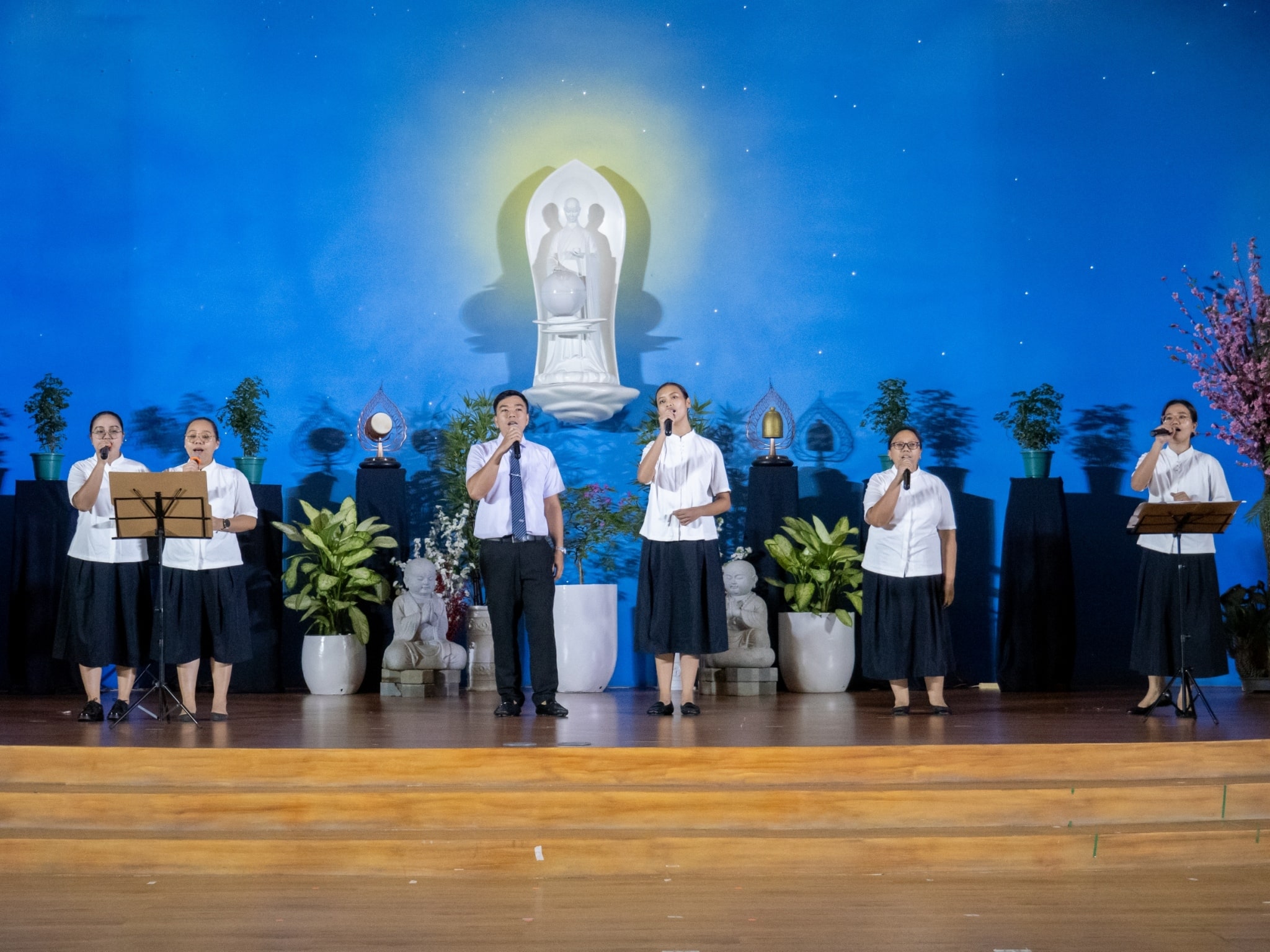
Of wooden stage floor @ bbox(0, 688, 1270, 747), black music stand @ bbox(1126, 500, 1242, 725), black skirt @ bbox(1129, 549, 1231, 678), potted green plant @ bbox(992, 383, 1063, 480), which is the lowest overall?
wooden stage floor @ bbox(0, 688, 1270, 747)

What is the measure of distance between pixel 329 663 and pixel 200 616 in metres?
1.45

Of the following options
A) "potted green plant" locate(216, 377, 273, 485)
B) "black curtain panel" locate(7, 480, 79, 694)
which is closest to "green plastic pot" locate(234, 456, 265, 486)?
"potted green plant" locate(216, 377, 273, 485)

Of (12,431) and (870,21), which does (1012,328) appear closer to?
(870,21)

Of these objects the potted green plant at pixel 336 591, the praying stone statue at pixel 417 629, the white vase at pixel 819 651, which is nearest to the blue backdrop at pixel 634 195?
the potted green plant at pixel 336 591

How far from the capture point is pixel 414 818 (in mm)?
4012

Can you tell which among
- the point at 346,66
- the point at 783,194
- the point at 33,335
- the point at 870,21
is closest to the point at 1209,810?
the point at 783,194

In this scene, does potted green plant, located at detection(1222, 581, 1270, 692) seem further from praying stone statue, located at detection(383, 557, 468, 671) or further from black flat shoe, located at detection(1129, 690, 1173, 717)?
praying stone statue, located at detection(383, 557, 468, 671)

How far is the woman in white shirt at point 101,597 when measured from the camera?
547 centimetres

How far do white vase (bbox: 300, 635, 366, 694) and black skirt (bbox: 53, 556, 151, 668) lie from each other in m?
1.28

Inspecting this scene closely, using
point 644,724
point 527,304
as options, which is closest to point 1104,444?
point 527,304

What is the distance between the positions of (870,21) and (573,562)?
12.3 feet

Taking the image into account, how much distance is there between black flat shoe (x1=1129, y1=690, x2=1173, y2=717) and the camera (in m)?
5.45

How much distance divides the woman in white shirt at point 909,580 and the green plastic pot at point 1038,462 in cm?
167

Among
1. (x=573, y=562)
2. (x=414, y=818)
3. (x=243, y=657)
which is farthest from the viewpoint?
(x=573, y=562)
